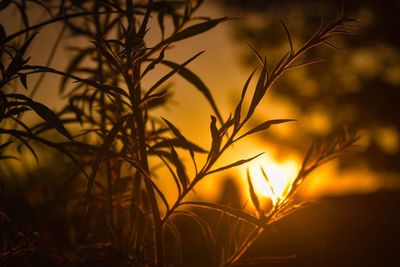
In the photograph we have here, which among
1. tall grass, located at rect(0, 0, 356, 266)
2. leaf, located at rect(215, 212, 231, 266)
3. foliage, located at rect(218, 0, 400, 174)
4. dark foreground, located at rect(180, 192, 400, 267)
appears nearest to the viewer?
tall grass, located at rect(0, 0, 356, 266)


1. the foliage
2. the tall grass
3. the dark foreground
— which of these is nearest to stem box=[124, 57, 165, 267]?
the tall grass

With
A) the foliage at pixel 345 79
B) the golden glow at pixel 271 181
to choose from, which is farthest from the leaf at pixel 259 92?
the foliage at pixel 345 79

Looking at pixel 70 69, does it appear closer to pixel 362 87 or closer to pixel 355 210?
pixel 355 210

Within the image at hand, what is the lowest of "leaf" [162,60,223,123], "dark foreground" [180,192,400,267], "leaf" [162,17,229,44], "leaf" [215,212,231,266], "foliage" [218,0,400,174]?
"dark foreground" [180,192,400,267]

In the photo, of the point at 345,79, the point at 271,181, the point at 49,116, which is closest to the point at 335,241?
the point at 271,181

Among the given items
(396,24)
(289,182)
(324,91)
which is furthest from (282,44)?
(289,182)

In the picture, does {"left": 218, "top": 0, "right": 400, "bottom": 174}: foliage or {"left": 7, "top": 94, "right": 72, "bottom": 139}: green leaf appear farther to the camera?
{"left": 218, "top": 0, "right": 400, "bottom": 174}: foliage

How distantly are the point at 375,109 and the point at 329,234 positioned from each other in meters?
6.80

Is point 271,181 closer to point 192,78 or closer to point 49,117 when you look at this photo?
point 192,78

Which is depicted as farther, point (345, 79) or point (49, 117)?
point (345, 79)

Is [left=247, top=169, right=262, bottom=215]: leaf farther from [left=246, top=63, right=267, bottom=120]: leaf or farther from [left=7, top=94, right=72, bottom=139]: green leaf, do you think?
[left=7, top=94, right=72, bottom=139]: green leaf

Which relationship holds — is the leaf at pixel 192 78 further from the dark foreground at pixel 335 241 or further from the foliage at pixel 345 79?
the foliage at pixel 345 79

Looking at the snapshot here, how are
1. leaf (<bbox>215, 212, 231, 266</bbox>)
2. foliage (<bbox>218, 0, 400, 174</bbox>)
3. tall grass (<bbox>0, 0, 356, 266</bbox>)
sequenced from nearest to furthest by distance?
1. tall grass (<bbox>0, 0, 356, 266</bbox>)
2. leaf (<bbox>215, 212, 231, 266</bbox>)
3. foliage (<bbox>218, 0, 400, 174</bbox>)

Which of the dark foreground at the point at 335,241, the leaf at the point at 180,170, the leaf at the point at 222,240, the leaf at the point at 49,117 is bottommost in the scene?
the dark foreground at the point at 335,241
